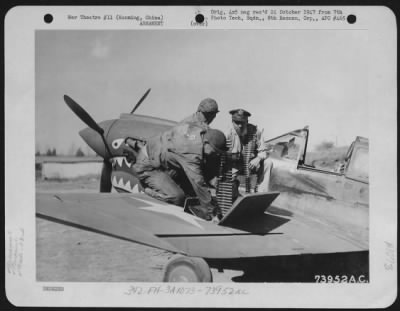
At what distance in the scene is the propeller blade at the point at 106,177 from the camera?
14.7 feet

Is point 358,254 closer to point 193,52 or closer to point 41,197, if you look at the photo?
point 193,52

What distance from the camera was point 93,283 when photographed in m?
4.21

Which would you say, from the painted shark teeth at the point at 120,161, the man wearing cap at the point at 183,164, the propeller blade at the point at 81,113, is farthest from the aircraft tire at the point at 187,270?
the propeller blade at the point at 81,113

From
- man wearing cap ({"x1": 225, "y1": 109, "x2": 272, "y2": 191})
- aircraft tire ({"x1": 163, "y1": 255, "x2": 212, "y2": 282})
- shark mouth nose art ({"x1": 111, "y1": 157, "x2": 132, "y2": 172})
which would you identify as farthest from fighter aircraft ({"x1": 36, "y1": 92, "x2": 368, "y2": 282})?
shark mouth nose art ({"x1": 111, "y1": 157, "x2": 132, "y2": 172})

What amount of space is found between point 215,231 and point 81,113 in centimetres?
153

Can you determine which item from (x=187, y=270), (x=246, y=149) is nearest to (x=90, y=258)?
(x=187, y=270)

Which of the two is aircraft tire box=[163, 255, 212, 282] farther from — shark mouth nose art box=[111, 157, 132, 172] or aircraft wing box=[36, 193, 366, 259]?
shark mouth nose art box=[111, 157, 132, 172]

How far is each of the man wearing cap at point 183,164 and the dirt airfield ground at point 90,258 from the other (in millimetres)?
511

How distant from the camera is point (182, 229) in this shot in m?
3.92

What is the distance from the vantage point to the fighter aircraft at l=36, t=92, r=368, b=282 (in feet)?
12.8

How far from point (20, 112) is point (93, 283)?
1554mm

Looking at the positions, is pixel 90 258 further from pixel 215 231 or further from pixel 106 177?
pixel 215 231

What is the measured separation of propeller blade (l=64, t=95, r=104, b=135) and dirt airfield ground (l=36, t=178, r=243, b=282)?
2.18 ft

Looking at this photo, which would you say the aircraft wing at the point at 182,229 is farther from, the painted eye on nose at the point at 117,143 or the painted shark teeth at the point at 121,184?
the painted eye on nose at the point at 117,143
